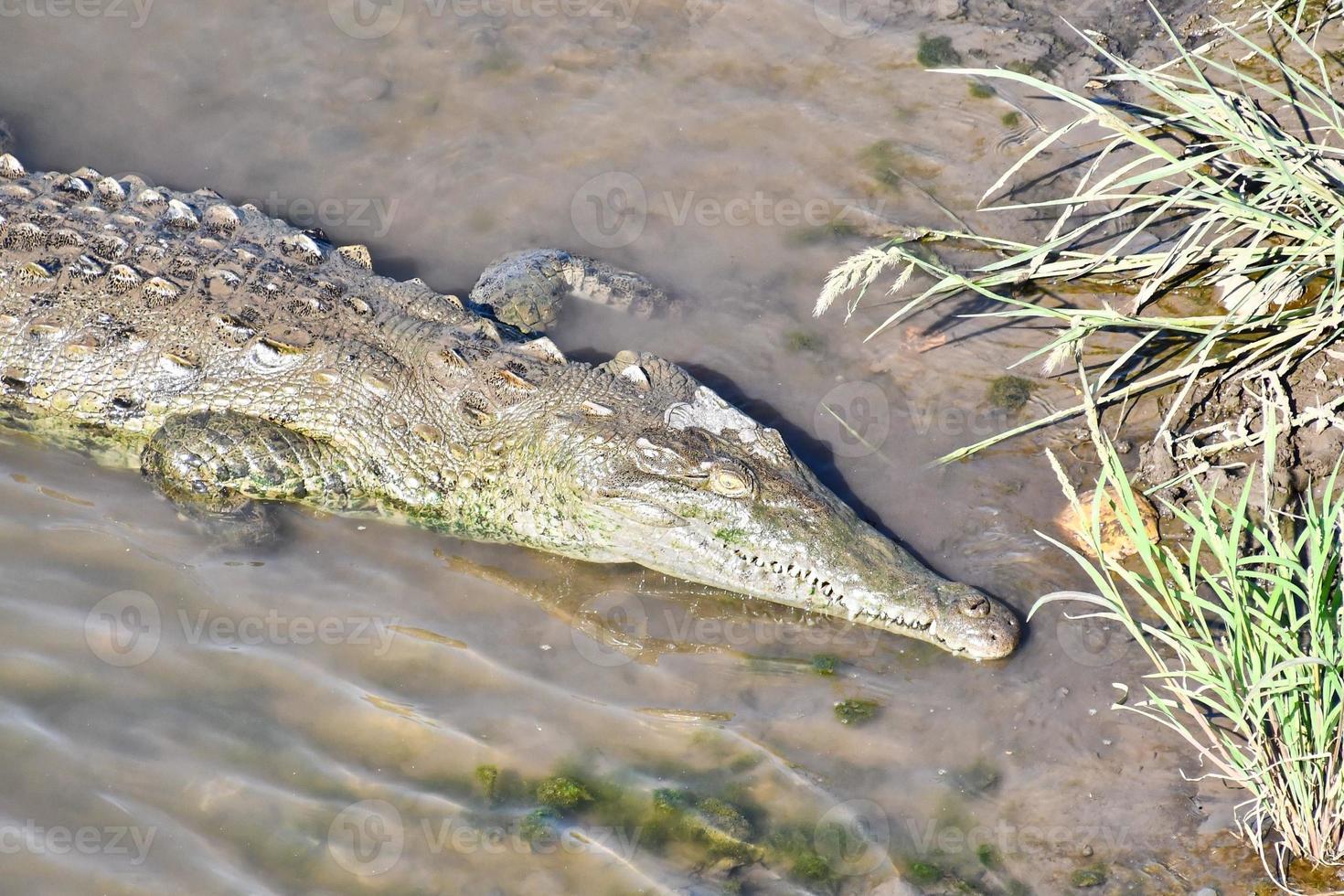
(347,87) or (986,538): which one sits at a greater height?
(347,87)

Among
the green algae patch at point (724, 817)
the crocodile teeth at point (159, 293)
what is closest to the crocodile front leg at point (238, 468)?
the crocodile teeth at point (159, 293)

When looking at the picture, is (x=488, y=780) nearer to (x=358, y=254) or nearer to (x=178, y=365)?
(x=178, y=365)

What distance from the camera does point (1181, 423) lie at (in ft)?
15.2

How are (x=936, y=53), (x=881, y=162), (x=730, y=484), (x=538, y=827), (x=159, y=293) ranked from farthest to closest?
1. (x=936, y=53)
2. (x=881, y=162)
3. (x=159, y=293)
4. (x=730, y=484)
5. (x=538, y=827)

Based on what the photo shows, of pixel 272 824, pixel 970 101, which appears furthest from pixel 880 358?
pixel 272 824

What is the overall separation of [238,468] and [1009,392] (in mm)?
3567

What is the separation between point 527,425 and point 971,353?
219cm

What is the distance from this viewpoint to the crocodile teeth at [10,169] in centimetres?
584

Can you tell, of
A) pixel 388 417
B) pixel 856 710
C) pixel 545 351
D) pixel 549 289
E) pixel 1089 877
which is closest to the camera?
pixel 1089 877

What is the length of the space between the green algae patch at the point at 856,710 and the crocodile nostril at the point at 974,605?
0.51 meters

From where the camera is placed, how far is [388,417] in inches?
197

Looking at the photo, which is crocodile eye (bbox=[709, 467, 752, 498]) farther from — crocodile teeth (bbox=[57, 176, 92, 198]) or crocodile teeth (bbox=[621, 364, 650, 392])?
crocodile teeth (bbox=[57, 176, 92, 198])

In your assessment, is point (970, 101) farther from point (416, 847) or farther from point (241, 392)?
point (416, 847)

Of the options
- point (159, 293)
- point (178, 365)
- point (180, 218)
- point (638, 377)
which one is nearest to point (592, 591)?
point (638, 377)
